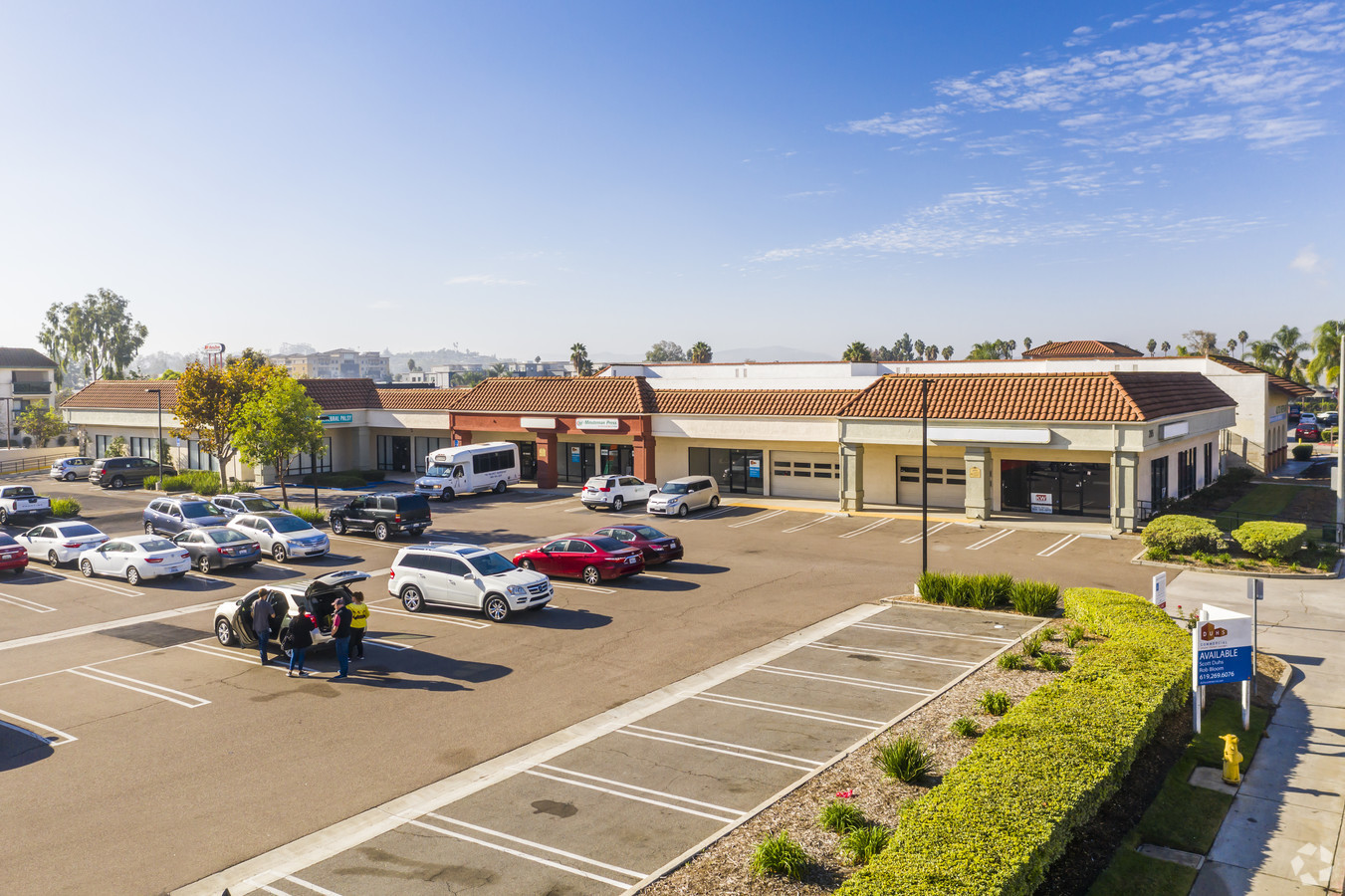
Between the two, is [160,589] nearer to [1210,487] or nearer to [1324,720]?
[1324,720]

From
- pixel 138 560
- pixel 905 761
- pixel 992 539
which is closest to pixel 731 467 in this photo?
pixel 992 539

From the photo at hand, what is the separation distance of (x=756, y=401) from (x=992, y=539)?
15.2m

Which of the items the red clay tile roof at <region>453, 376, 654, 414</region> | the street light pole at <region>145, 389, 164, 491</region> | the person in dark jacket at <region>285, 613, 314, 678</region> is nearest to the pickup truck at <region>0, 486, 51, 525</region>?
the street light pole at <region>145, 389, 164, 491</region>

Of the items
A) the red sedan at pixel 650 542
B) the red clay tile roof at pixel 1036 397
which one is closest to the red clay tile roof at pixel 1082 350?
the red clay tile roof at pixel 1036 397

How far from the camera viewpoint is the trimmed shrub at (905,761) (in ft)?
41.1

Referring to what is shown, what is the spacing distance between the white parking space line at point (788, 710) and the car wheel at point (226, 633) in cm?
1169

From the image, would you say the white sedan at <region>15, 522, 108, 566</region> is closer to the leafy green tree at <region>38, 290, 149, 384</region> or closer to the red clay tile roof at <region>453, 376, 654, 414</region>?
the red clay tile roof at <region>453, 376, 654, 414</region>

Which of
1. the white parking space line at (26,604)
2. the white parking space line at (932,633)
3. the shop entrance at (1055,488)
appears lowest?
the white parking space line at (26,604)

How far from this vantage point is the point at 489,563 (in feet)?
78.3

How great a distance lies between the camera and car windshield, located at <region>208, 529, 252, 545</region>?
3015cm

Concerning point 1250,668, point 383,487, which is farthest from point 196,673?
point 383,487

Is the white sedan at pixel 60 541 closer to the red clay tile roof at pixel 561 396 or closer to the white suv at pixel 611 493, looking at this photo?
the white suv at pixel 611 493

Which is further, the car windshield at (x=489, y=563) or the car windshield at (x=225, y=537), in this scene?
the car windshield at (x=225, y=537)

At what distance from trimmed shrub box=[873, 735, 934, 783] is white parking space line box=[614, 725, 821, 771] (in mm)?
1184
